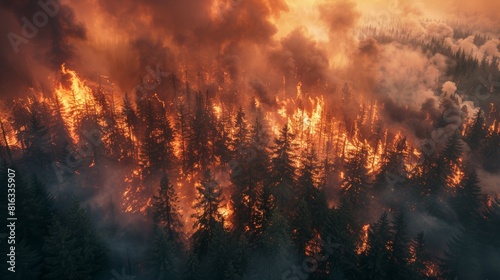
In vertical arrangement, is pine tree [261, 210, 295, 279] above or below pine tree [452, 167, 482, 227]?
below

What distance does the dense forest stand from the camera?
35.6 meters

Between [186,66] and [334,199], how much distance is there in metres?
63.6

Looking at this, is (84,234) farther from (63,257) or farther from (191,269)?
(191,269)

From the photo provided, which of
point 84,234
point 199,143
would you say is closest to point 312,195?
point 199,143

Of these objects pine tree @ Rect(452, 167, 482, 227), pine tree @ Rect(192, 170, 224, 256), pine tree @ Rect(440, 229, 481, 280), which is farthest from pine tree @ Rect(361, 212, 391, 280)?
pine tree @ Rect(452, 167, 482, 227)

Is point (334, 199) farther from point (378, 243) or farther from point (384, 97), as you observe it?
point (384, 97)

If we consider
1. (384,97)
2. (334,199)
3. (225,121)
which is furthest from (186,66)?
(334,199)

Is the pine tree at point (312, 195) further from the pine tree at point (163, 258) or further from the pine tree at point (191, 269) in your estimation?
the pine tree at point (163, 258)

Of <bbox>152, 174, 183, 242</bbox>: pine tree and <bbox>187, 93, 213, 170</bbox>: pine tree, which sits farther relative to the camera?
<bbox>187, 93, 213, 170</bbox>: pine tree

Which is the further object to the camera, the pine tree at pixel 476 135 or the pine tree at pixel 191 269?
the pine tree at pixel 476 135

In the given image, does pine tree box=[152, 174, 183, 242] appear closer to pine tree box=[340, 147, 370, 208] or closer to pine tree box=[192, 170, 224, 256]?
pine tree box=[192, 170, 224, 256]

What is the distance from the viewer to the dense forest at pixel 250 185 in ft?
117

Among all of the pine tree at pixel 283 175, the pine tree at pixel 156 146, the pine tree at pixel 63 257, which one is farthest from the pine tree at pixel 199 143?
the pine tree at pixel 63 257

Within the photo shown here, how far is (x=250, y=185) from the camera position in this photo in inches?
1671
